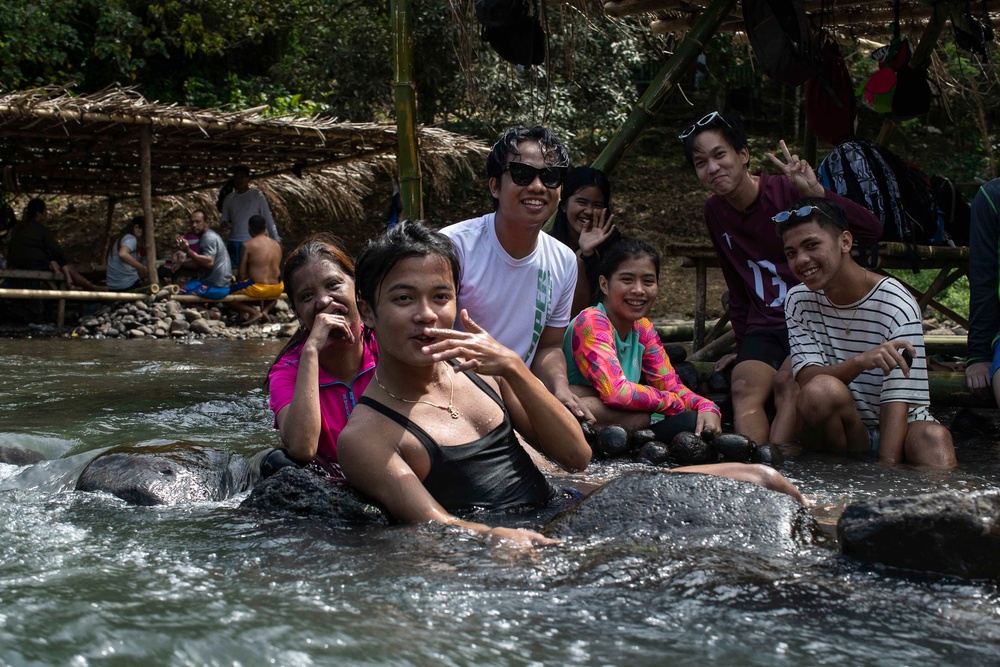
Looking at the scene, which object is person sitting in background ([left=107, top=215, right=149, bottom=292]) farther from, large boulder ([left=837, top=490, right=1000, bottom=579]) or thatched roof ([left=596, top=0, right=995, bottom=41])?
large boulder ([left=837, top=490, right=1000, bottom=579])

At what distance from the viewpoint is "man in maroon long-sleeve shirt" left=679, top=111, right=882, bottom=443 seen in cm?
509

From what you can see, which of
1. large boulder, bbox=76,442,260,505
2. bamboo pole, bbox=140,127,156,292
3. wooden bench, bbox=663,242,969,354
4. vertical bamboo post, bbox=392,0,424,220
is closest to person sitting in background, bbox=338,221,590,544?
large boulder, bbox=76,442,260,505

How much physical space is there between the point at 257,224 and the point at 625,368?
8.30 meters

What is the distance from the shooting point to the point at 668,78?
21.6 feet

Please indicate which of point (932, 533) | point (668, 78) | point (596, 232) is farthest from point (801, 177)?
point (932, 533)

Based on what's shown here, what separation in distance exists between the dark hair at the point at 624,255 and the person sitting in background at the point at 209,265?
27.4 ft

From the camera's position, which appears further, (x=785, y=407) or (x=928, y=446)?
(x=785, y=407)

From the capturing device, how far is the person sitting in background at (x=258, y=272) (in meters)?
12.5

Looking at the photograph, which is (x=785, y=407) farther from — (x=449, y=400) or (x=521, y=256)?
(x=449, y=400)

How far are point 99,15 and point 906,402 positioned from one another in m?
14.2

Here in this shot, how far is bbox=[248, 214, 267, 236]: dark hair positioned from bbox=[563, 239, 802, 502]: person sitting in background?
319 inches

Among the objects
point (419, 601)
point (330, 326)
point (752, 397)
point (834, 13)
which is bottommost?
point (419, 601)

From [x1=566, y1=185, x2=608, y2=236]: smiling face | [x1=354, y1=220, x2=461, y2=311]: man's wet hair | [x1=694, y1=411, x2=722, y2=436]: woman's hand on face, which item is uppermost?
[x1=566, y1=185, x2=608, y2=236]: smiling face

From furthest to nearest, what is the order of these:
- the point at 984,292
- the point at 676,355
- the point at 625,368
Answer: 1. the point at 676,355
2. the point at 625,368
3. the point at 984,292
